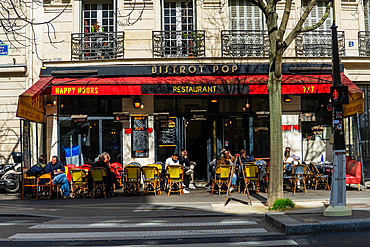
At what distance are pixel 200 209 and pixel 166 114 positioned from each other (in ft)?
17.4

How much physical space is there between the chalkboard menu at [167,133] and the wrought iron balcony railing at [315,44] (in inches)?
219

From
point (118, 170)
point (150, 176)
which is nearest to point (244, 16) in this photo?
point (150, 176)

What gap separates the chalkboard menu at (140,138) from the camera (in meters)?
13.5

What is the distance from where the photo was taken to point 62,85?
12.9 metres

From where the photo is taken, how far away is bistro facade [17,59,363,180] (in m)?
13.4

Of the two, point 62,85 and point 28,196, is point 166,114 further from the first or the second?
point 28,196

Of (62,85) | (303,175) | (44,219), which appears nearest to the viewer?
(44,219)

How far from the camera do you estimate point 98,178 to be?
432 inches

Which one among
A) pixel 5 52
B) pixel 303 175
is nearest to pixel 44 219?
pixel 303 175

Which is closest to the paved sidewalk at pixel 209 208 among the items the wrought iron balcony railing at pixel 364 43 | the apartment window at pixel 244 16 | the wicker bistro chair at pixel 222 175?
the wicker bistro chair at pixel 222 175

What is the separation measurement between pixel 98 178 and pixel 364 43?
11351 mm

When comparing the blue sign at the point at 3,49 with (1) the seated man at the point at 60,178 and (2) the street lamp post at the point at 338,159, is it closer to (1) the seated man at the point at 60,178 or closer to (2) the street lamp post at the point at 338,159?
(1) the seated man at the point at 60,178

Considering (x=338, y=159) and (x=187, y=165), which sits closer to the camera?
(x=338, y=159)

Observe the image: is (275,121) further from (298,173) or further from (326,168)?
(326,168)
